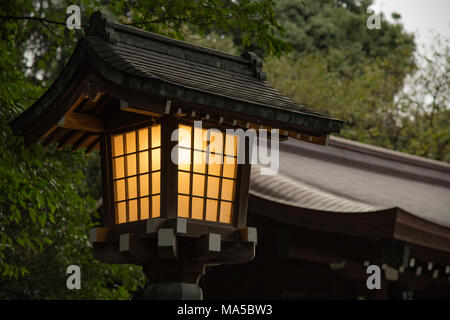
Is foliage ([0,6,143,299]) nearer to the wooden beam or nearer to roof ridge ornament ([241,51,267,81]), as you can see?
the wooden beam

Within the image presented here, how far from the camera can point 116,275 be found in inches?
349

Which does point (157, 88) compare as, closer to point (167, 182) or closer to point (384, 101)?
point (167, 182)

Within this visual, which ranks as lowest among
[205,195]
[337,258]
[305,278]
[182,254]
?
[305,278]

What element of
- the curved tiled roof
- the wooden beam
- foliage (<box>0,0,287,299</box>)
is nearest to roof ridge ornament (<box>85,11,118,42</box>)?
the wooden beam

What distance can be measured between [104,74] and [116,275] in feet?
17.3

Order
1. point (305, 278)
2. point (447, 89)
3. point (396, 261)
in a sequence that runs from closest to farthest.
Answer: point (396, 261) < point (305, 278) < point (447, 89)

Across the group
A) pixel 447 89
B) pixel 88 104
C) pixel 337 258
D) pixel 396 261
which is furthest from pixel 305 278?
pixel 447 89

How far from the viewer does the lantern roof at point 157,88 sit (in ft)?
13.1

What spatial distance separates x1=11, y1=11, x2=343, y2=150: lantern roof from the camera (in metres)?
4.01

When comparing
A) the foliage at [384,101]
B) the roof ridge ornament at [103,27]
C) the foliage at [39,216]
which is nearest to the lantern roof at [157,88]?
the roof ridge ornament at [103,27]

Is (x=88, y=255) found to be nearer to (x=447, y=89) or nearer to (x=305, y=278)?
(x=305, y=278)

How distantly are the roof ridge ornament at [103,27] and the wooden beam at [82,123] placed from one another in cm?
57

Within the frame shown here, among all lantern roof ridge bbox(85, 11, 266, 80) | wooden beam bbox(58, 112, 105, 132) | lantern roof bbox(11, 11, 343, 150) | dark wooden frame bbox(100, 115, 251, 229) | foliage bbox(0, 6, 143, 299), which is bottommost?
foliage bbox(0, 6, 143, 299)

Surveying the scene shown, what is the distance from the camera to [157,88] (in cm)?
394
